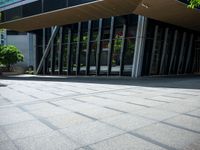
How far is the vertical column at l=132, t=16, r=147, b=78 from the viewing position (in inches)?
854

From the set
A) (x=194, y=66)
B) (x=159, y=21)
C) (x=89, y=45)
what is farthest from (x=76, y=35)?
(x=194, y=66)

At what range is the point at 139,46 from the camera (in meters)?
21.8

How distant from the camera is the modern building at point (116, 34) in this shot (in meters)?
20.2

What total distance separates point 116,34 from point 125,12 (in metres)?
3.26

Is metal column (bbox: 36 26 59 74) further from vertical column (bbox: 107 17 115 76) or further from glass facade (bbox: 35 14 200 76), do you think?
vertical column (bbox: 107 17 115 76)

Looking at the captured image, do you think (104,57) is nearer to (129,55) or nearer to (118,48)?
(118,48)

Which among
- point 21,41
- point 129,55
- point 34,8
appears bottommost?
point 129,55

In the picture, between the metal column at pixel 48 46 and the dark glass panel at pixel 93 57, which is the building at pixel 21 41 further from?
the dark glass panel at pixel 93 57

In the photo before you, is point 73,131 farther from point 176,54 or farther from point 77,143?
point 176,54

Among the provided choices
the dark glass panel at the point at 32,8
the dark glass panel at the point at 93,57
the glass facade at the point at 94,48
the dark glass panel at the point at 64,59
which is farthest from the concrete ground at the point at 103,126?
the dark glass panel at the point at 64,59

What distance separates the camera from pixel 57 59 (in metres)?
32.7

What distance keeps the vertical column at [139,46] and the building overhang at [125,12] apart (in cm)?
113

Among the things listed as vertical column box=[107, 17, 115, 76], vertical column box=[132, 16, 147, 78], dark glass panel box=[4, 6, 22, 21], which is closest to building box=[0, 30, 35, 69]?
dark glass panel box=[4, 6, 22, 21]

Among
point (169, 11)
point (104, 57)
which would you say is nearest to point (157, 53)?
point (104, 57)
